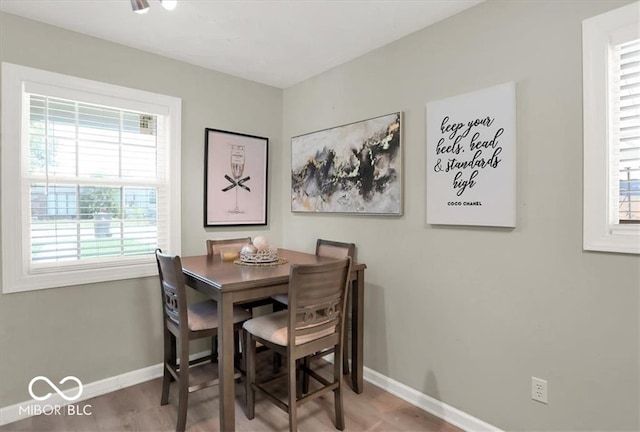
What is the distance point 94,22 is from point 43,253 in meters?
1.53

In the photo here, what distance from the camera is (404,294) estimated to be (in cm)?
238

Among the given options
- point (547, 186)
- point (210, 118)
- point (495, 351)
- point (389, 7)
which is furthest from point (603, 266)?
point (210, 118)

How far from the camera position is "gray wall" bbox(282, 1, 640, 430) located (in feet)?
5.23

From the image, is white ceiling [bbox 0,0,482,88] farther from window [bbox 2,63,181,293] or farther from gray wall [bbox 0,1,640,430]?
window [bbox 2,63,181,293]

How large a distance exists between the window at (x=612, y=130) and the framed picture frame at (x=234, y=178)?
8.07 feet

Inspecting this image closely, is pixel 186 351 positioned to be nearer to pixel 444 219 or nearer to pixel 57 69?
pixel 444 219

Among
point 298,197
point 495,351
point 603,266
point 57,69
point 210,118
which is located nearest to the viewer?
point 603,266

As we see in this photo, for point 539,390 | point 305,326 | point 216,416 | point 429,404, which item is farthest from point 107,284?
point 539,390

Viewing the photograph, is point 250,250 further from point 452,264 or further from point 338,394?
point 452,264

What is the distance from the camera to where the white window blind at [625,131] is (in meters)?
1.50

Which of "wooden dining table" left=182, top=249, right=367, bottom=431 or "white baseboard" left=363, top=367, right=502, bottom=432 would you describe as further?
"white baseboard" left=363, top=367, right=502, bottom=432

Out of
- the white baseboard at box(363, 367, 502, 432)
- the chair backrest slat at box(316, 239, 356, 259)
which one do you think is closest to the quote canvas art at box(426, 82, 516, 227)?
the chair backrest slat at box(316, 239, 356, 259)

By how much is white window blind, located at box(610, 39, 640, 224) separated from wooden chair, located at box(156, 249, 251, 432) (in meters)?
2.07

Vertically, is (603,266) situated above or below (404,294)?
above
